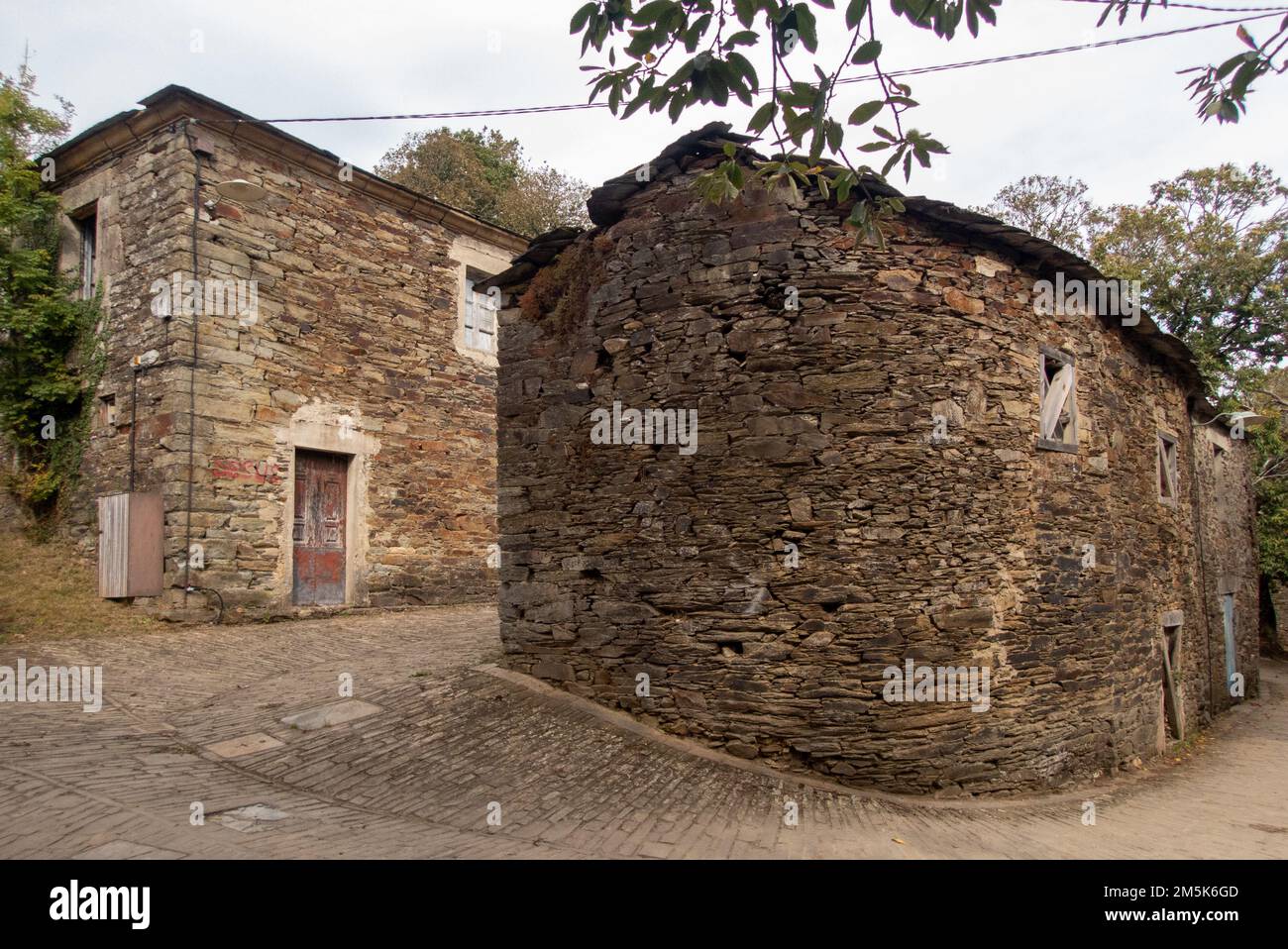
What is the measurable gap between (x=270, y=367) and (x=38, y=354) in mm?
3285

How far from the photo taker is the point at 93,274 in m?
11.2

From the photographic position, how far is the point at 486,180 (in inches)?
856

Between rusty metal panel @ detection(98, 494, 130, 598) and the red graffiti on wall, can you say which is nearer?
rusty metal panel @ detection(98, 494, 130, 598)

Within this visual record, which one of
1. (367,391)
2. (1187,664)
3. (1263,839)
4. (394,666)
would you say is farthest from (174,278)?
(1187,664)

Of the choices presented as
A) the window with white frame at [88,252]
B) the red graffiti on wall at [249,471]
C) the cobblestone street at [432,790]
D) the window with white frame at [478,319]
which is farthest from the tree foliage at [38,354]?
the window with white frame at [478,319]

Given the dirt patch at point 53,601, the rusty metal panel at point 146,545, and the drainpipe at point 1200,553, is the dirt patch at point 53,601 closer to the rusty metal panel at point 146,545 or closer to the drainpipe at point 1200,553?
the rusty metal panel at point 146,545

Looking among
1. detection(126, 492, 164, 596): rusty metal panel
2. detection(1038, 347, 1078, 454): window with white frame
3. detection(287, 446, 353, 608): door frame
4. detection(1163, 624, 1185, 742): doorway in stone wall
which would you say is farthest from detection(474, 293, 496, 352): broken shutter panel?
detection(1163, 624, 1185, 742): doorway in stone wall

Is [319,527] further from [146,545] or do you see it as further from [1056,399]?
[1056,399]

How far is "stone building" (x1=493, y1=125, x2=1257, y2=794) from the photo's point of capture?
237 inches

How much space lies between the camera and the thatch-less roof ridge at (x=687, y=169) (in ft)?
21.3

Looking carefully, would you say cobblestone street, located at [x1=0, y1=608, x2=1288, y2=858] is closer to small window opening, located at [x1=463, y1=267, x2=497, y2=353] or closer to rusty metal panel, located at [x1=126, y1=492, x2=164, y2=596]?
rusty metal panel, located at [x1=126, y1=492, x2=164, y2=596]

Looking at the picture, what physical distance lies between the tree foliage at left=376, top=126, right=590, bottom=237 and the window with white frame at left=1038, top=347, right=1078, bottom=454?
14.6 m

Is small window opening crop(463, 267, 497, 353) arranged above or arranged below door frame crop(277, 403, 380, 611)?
above

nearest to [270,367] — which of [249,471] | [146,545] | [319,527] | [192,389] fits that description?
[192,389]
